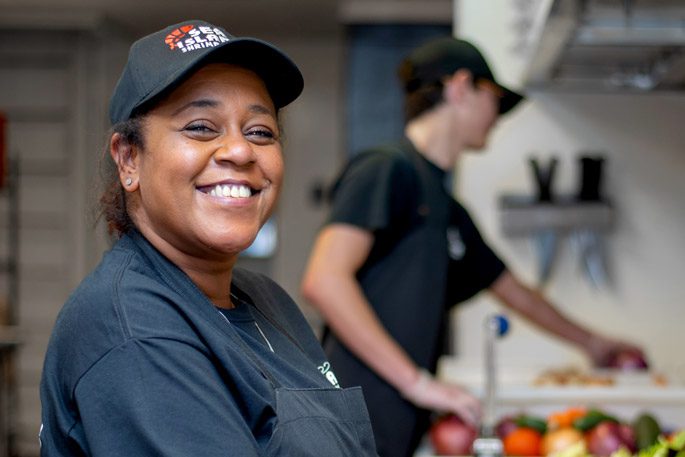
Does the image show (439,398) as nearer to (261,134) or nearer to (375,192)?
(375,192)

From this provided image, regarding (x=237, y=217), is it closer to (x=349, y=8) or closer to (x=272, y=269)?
(x=349, y=8)

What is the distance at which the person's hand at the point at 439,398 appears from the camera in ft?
8.14

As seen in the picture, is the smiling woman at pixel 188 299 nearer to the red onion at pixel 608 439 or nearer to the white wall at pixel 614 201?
the red onion at pixel 608 439

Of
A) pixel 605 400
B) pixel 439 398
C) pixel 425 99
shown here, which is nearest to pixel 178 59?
pixel 439 398

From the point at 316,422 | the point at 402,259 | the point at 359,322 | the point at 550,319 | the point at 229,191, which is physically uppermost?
the point at 229,191

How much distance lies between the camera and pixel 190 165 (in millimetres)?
1137

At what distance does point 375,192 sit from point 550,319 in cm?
97

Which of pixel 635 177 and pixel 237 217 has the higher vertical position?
pixel 237 217

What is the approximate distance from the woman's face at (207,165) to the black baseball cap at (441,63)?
1.58m

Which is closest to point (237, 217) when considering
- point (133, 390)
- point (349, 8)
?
point (133, 390)

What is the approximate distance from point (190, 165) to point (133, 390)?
26cm

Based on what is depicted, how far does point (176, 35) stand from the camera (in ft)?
3.79

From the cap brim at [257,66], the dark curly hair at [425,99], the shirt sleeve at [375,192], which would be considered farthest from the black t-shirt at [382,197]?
the cap brim at [257,66]

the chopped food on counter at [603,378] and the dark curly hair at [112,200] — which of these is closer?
the dark curly hair at [112,200]
